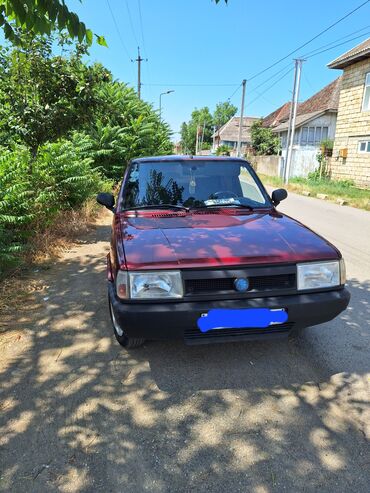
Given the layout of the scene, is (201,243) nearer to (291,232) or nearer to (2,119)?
(291,232)

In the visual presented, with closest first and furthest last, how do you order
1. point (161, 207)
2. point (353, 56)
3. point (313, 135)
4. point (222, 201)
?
point (161, 207) → point (222, 201) → point (353, 56) → point (313, 135)

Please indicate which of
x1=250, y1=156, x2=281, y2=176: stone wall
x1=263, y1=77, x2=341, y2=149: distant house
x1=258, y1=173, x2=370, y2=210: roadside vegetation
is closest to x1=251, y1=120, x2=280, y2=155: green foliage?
x1=250, y1=156, x2=281, y2=176: stone wall

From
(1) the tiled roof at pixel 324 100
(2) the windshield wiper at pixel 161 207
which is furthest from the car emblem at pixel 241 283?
(1) the tiled roof at pixel 324 100

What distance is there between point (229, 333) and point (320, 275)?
0.80 metres

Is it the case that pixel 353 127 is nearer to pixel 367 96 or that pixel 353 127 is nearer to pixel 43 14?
pixel 367 96

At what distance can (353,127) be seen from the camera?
20.2 meters

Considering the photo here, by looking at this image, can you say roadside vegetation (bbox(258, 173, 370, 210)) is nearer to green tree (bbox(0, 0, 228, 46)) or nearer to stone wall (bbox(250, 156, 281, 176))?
stone wall (bbox(250, 156, 281, 176))

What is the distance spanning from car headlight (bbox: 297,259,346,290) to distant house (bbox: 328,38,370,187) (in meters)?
18.2

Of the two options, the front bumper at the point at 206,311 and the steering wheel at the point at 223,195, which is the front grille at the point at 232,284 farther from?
the steering wheel at the point at 223,195

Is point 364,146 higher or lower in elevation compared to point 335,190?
higher

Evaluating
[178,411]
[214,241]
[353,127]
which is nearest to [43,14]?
[214,241]

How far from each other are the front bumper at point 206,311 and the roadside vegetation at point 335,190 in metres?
12.3

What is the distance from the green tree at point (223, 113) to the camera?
4048 inches

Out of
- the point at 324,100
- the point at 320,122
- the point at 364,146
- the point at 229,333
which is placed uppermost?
the point at 324,100
